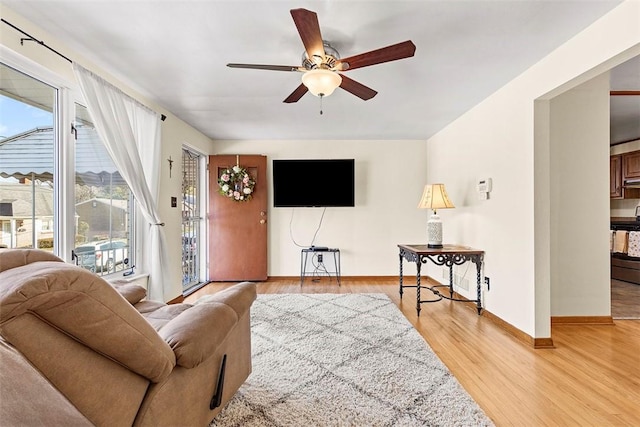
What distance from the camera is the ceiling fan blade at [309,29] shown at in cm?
150

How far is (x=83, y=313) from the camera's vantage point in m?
0.86

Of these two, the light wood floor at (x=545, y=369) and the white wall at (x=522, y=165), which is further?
the white wall at (x=522, y=165)

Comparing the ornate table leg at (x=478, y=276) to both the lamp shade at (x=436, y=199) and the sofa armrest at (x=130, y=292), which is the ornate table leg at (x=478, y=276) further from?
the sofa armrest at (x=130, y=292)

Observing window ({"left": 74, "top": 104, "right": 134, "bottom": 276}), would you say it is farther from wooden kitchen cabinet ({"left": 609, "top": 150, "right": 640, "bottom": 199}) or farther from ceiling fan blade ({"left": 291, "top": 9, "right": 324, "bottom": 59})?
wooden kitchen cabinet ({"left": 609, "top": 150, "right": 640, "bottom": 199})

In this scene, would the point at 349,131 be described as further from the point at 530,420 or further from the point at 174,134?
the point at 530,420

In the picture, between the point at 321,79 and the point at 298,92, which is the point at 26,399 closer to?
the point at 321,79

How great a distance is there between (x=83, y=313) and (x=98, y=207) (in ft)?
7.14

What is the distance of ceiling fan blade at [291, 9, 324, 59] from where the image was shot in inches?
59.2

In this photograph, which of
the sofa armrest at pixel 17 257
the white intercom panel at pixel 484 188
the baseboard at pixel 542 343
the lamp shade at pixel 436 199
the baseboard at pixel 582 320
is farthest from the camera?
the lamp shade at pixel 436 199

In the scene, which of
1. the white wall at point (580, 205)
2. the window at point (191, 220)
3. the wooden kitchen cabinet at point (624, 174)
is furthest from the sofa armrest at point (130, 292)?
the wooden kitchen cabinet at point (624, 174)

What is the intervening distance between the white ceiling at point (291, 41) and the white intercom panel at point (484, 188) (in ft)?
2.90

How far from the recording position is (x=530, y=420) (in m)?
1.61

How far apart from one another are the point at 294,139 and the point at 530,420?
430 centimetres

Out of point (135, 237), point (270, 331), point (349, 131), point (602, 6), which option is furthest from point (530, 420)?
point (349, 131)
